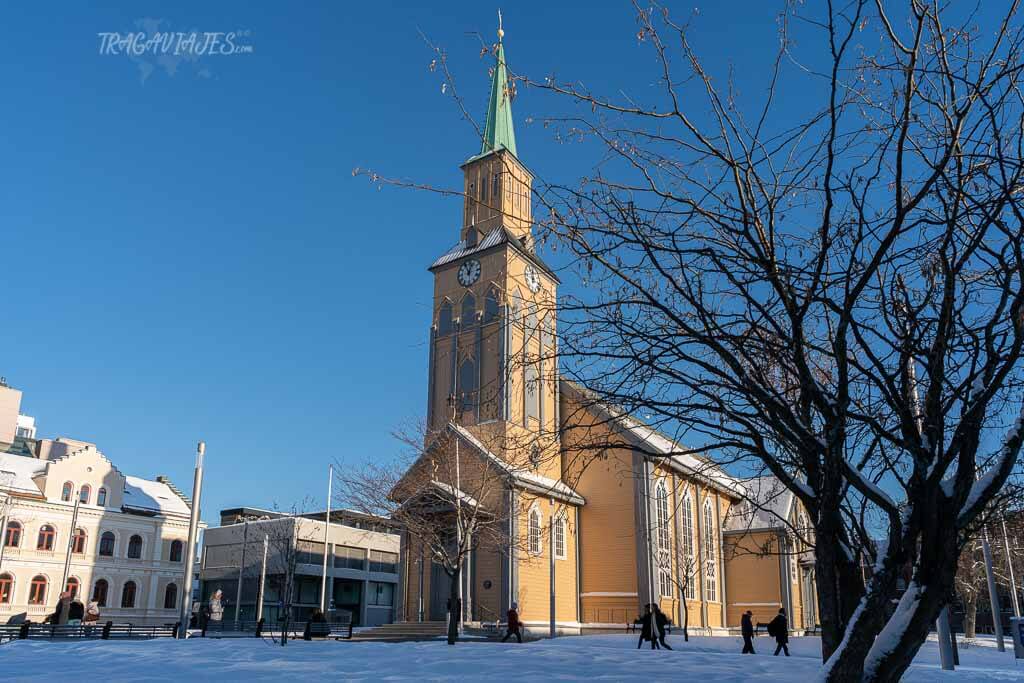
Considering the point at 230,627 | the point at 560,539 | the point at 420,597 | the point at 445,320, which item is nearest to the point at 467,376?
the point at 445,320

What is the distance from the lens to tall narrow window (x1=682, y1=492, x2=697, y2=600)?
1437 inches

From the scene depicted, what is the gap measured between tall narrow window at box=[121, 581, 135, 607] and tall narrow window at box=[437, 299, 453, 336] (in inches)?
1054

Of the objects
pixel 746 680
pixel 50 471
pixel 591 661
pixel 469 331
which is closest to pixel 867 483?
pixel 746 680

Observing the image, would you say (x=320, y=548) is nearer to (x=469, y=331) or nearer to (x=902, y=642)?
(x=469, y=331)

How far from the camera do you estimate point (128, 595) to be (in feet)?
157

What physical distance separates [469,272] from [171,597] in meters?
30.4

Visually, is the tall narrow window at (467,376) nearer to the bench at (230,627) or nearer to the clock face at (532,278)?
the bench at (230,627)

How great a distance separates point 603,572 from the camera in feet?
112

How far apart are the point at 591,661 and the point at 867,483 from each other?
34.4 ft

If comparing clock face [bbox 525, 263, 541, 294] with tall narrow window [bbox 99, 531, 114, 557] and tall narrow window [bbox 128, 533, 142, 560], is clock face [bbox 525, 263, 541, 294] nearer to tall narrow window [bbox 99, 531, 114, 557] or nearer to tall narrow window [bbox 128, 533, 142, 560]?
tall narrow window [bbox 99, 531, 114, 557]

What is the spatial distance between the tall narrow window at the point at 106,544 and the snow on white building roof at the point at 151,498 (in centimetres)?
226

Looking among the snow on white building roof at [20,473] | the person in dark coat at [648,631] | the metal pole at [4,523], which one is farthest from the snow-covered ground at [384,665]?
the snow on white building roof at [20,473]

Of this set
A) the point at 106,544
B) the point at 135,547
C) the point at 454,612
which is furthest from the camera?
the point at 135,547

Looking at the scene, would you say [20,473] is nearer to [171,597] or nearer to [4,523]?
[4,523]
